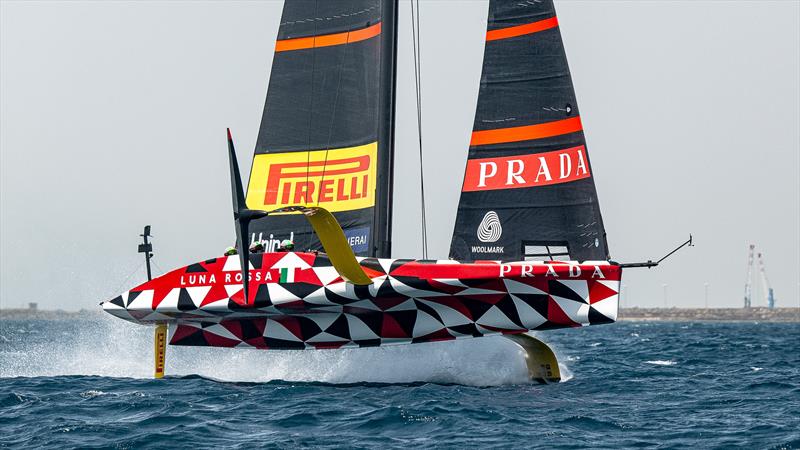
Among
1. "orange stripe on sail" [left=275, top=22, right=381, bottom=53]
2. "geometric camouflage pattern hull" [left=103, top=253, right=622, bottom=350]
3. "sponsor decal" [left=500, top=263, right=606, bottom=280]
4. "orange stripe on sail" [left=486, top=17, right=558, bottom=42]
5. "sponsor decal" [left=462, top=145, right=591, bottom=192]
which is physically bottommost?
"geometric camouflage pattern hull" [left=103, top=253, right=622, bottom=350]

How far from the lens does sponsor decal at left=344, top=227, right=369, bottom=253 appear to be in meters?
16.1

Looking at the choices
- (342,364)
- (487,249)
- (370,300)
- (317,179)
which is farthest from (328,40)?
(342,364)

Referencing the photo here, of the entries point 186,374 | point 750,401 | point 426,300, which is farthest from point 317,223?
point 750,401

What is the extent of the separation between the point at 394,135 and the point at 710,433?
7453mm

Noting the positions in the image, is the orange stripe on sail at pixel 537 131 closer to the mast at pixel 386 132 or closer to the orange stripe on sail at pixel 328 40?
the mast at pixel 386 132

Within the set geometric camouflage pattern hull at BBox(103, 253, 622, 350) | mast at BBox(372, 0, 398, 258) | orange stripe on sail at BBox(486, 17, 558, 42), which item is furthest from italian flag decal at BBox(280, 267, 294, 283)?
orange stripe on sail at BBox(486, 17, 558, 42)

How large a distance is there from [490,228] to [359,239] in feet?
6.43

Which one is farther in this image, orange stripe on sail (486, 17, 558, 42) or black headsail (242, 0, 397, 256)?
black headsail (242, 0, 397, 256)

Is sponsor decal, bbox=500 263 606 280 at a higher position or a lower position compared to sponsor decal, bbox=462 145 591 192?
lower

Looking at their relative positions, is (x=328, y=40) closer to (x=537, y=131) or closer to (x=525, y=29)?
(x=525, y=29)

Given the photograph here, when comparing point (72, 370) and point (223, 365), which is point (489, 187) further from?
point (72, 370)

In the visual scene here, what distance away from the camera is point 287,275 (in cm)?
1488

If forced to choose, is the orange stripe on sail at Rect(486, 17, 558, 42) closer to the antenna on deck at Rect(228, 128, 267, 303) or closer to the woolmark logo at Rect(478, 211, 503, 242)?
the woolmark logo at Rect(478, 211, 503, 242)

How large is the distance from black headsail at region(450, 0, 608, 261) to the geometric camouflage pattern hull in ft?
3.12
